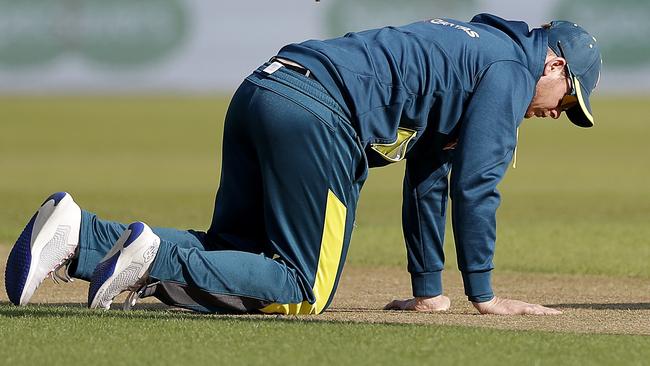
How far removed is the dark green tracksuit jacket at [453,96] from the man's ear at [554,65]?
0.04m

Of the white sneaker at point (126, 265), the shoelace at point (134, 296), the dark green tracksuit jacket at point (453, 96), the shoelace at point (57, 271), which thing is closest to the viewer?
the white sneaker at point (126, 265)

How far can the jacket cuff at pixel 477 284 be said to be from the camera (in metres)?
5.77

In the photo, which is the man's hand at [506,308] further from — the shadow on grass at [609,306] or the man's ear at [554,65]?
the man's ear at [554,65]

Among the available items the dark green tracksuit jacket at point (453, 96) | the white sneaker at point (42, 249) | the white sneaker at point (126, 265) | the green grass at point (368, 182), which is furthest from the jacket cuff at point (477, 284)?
the green grass at point (368, 182)

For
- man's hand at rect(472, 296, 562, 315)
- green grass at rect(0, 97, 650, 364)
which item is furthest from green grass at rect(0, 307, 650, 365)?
man's hand at rect(472, 296, 562, 315)

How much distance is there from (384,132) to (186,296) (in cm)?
108

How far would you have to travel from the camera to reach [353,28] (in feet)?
73.8

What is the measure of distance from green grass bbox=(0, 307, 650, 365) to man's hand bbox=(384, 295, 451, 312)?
988mm

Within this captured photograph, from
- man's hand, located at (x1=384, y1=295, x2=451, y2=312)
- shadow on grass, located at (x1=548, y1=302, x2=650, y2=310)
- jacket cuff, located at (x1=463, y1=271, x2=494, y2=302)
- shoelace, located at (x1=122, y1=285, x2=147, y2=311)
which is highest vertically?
shoelace, located at (x1=122, y1=285, x2=147, y2=311)

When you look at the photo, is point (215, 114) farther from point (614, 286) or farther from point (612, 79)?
point (614, 286)

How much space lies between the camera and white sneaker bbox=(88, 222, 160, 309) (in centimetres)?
544

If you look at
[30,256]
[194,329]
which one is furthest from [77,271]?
[194,329]

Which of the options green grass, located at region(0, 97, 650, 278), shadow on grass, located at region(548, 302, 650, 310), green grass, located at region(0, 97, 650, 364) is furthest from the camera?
green grass, located at region(0, 97, 650, 278)

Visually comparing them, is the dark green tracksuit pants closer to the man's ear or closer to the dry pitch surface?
the dry pitch surface
